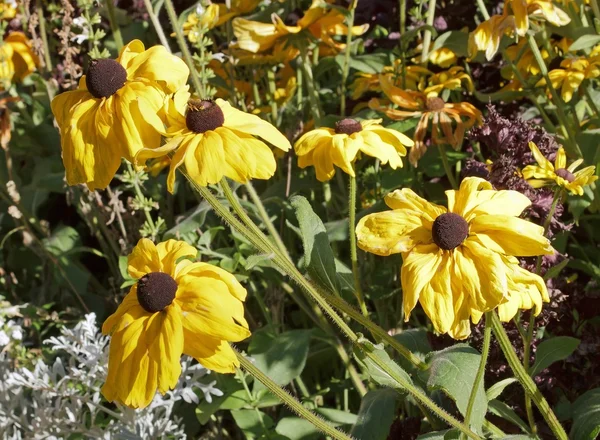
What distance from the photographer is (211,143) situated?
1.00 m

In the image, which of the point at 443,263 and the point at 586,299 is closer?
the point at 443,263

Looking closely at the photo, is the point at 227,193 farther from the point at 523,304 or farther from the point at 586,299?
the point at 586,299

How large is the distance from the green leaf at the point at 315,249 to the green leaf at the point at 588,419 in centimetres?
47

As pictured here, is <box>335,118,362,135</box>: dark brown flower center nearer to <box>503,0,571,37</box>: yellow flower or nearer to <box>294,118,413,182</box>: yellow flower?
<box>294,118,413,182</box>: yellow flower

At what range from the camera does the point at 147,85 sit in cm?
107

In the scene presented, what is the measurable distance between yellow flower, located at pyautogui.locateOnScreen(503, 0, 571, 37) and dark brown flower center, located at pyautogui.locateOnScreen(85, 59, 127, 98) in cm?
91

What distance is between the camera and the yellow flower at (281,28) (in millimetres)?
1885

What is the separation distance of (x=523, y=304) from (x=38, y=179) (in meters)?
1.83

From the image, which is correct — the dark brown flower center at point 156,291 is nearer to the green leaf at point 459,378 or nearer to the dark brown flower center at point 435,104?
the green leaf at point 459,378

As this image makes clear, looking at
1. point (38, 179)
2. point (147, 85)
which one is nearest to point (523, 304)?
point (147, 85)

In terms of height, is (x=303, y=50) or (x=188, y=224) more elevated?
(x=303, y=50)

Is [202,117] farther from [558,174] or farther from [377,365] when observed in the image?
[558,174]

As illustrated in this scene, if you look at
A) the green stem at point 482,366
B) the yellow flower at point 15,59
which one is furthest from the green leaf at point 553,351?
the yellow flower at point 15,59

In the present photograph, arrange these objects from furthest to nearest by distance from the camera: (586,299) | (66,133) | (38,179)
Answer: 1. (38,179)
2. (586,299)
3. (66,133)
